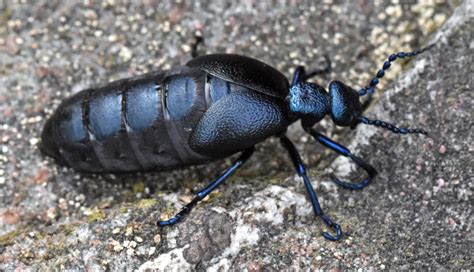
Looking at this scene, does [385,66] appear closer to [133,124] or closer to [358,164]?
[358,164]

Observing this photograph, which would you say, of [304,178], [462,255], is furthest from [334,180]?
[462,255]

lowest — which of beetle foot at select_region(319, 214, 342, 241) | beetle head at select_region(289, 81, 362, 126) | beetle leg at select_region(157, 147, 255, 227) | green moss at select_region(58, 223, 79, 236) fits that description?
beetle foot at select_region(319, 214, 342, 241)

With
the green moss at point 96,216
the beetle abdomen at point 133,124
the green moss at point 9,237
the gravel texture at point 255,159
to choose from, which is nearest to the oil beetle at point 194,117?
the beetle abdomen at point 133,124

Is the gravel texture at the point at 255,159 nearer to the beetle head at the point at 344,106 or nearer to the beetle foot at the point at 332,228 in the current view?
the beetle foot at the point at 332,228

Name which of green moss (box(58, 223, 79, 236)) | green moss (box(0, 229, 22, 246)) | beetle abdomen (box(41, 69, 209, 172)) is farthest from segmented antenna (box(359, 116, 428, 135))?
green moss (box(0, 229, 22, 246))

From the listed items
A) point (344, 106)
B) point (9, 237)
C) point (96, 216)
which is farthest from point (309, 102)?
point (9, 237)

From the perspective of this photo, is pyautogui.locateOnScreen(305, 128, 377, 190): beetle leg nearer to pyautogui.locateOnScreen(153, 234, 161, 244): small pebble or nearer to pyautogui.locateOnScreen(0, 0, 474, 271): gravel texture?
pyautogui.locateOnScreen(0, 0, 474, 271): gravel texture

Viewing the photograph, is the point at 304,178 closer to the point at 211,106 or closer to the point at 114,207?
the point at 211,106

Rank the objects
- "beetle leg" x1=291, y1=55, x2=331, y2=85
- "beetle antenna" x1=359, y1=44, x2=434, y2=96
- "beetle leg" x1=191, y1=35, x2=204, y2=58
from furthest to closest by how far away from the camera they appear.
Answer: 1. "beetle leg" x1=191, y1=35, x2=204, y2=58
2. "beetle leg" x1=291, y1=55, x2=331, y2=85
3. "beetle antenna" x1=359, y1=44, x2=434, y2=96
